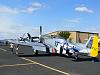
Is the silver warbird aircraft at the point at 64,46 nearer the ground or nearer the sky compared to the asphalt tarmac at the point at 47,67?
nearer the sky

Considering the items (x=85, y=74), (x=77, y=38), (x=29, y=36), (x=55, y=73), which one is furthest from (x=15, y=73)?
(x=77, y=38)

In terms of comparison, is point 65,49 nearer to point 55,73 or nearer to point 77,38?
point 55,73

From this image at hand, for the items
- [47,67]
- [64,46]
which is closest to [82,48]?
[64,46]

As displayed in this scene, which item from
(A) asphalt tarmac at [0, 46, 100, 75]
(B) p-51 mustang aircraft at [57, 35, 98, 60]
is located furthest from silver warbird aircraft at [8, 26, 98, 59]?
(A) asphalt tarmac at [0, 46, 100, 75]

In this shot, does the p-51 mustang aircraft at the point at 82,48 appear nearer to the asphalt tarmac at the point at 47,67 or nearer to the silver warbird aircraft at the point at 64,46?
the silver warbird aircraft at the point at 64,46

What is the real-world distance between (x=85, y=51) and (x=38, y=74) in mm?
9646

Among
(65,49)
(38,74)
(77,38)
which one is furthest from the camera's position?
(77,38)

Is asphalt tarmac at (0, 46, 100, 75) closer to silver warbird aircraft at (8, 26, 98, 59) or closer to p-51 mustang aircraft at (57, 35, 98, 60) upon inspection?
p-51 mustang aircraft at (57, 35, 98, 60)

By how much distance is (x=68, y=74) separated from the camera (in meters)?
15.0

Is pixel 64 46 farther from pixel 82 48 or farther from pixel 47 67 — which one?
pixel 47 67

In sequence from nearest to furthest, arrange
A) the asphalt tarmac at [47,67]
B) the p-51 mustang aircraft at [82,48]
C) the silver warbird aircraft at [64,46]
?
the asphalt tarmac at [47,67]
the p-51 mustang aircraft at [82,48]
the silver warbird aircraft at [64,46]

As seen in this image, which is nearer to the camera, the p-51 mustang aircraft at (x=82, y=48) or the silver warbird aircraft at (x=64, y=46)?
the p-51 mustang aircraft at (x=82, y=48)

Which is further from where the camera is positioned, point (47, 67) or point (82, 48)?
point (82, 48)

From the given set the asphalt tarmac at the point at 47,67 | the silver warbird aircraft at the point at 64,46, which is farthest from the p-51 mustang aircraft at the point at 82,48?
the asphalt tarmac at the point at 47,67
